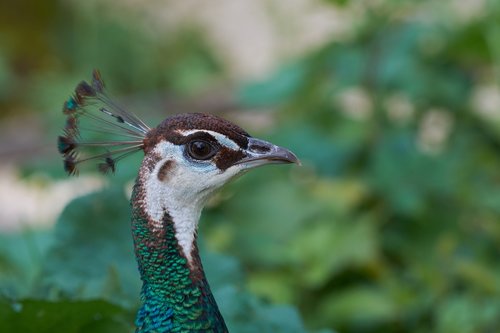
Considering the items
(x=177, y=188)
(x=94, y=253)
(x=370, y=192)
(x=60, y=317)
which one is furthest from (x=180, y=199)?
(x=370, y=192)

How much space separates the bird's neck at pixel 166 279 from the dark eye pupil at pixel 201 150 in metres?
0.08

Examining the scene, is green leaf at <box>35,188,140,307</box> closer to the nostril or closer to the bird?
the bird

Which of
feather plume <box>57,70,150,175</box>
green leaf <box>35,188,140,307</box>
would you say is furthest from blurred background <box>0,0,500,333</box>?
feather plume <box>57,70,150,175</box>

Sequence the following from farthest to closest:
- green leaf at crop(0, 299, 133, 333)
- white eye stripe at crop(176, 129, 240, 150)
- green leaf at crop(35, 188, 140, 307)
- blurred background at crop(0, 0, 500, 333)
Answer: blurred background at crop(0, 0, 500, 333)
green leaf at crop(35, 188, 140, 307)
green leaf at crop(0, 299, 133, 333)
white eye stripe at crop(176, 129, 240, 150)

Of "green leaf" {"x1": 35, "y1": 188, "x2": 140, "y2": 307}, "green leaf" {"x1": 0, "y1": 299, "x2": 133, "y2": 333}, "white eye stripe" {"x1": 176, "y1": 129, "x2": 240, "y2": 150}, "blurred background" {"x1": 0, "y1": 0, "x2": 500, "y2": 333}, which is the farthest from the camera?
"blurred background" {"x1": 0, "y1": 0, "x2": 500, "y2": 333}

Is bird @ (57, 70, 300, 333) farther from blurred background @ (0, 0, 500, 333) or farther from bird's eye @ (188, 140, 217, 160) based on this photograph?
blurred background @ (0, 0, 500, 333)

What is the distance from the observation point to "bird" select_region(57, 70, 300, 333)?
1326 mm

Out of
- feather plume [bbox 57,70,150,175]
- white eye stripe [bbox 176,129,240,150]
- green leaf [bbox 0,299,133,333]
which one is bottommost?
green leaf [bbox 0,299,133,333]

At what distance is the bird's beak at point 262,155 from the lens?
1.33 m

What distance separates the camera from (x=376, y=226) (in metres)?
2.63

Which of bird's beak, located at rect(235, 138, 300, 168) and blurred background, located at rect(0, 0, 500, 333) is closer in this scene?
bird's beak, located at rect(235, 138, 300, 168)

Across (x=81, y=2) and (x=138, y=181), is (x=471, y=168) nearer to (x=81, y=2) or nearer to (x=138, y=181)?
(x=138, y=181)

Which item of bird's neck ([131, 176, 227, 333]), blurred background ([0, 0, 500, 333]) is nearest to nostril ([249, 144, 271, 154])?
bird's neck ([131, 176, 227, 333])

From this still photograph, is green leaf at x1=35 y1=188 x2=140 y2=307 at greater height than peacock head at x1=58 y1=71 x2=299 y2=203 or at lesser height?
greater
